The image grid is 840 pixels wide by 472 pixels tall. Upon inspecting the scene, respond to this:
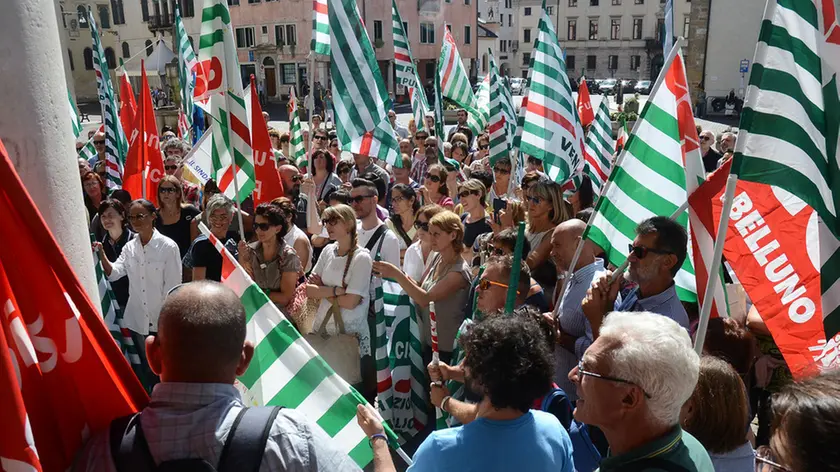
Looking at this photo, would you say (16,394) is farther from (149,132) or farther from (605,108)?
(605,108)

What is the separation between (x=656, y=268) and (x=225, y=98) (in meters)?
3.59

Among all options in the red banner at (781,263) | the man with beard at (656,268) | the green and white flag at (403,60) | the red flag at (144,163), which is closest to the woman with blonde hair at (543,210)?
the man with beard at (656,268)

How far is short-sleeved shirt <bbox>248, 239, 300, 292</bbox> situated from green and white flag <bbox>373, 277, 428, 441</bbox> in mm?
632

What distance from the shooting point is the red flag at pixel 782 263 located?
298 cm

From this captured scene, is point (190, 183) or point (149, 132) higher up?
point (149, 132)

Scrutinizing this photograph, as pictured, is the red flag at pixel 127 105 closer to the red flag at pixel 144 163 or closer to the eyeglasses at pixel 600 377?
the red flag at pixel 144 163

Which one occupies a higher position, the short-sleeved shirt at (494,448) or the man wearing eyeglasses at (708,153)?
the short-sleeved shirt at (494,448)

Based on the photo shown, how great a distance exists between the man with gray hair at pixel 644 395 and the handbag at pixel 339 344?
2.94 m

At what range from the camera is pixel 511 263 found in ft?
12.3

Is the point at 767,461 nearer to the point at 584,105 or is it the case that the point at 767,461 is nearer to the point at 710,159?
the point at 710,159

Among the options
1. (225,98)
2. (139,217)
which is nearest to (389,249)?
(225,98)

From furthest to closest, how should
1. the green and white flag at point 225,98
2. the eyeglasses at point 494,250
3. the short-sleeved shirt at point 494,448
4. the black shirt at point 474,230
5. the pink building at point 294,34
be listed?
the pink building at point 294,34, the black shirt at point 474,230, the green and white flag at point 225,98, the eyeglasses at point 494,250, the short-sleeved shirt at point 494,448

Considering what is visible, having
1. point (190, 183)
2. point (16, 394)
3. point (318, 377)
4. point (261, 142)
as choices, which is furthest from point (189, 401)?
point (190, 183)

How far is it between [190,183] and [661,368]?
773 centimetres
